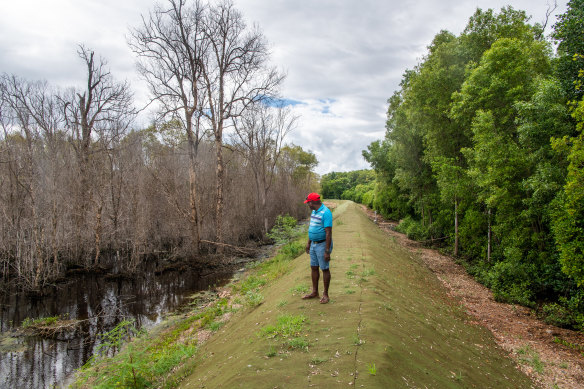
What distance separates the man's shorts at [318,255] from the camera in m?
5.97

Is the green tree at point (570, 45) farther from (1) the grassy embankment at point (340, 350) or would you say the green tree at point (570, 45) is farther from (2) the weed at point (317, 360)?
(2) the weed at point (317, 360)

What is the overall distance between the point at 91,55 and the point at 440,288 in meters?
22.2

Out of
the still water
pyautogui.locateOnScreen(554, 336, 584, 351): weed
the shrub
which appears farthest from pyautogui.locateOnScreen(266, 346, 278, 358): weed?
the shrub

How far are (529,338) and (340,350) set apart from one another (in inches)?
272

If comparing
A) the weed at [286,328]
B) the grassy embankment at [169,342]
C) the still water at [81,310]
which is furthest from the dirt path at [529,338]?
the still water at [81,310]

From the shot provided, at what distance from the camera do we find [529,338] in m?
8.09

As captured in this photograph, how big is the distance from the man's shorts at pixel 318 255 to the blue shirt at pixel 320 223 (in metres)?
0.16

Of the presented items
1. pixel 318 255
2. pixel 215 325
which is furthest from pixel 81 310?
pixel 318 255

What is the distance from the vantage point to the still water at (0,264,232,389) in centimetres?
724

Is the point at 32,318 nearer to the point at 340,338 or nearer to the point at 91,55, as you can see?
the point at 340,338

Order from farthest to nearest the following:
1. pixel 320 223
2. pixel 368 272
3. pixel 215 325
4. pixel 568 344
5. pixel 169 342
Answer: pixel 368 272 → pixel 215 325 → pixel 169 342 → pixel 568 344 → pixel 320 223

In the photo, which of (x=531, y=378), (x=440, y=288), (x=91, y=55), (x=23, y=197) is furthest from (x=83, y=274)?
(x=531, y=378)

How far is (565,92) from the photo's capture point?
9148mm

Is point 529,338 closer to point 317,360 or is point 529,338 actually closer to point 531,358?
point 531,358
